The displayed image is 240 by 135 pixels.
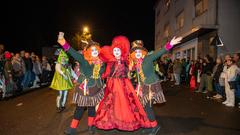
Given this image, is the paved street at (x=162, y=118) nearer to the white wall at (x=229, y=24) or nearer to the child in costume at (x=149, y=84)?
the child in costume at (x=149, y=84)

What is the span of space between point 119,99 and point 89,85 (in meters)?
0.70

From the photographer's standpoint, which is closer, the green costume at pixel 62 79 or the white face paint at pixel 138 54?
the white face paint at pixel 138 54

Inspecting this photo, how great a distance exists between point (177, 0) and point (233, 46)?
12.1 metres

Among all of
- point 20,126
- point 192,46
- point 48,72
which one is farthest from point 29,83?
point 192,46

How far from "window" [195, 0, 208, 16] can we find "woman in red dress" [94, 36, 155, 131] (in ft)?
52.1

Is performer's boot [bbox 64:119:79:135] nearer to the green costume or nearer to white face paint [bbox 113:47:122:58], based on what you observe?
white face paint [bbox 113:47:122:58]

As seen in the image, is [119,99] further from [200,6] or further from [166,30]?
[166,30]

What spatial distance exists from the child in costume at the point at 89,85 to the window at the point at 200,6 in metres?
16.1

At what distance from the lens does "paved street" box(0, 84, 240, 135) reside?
6449 mm

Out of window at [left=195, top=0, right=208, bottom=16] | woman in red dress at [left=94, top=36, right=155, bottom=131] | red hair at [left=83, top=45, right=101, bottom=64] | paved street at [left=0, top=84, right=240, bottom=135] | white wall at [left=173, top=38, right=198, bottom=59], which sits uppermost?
window at [left=195, top=0, right=208, bottom=16]

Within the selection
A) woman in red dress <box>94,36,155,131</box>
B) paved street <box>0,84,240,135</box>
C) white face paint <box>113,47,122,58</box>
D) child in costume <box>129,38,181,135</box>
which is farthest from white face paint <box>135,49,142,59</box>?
paved street <box>0,84,240,135</box>

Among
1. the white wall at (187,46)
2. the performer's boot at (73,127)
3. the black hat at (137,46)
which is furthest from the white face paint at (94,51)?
the white wall at (187,46)

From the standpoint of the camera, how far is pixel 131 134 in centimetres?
613

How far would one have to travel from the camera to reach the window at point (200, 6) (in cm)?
2042
